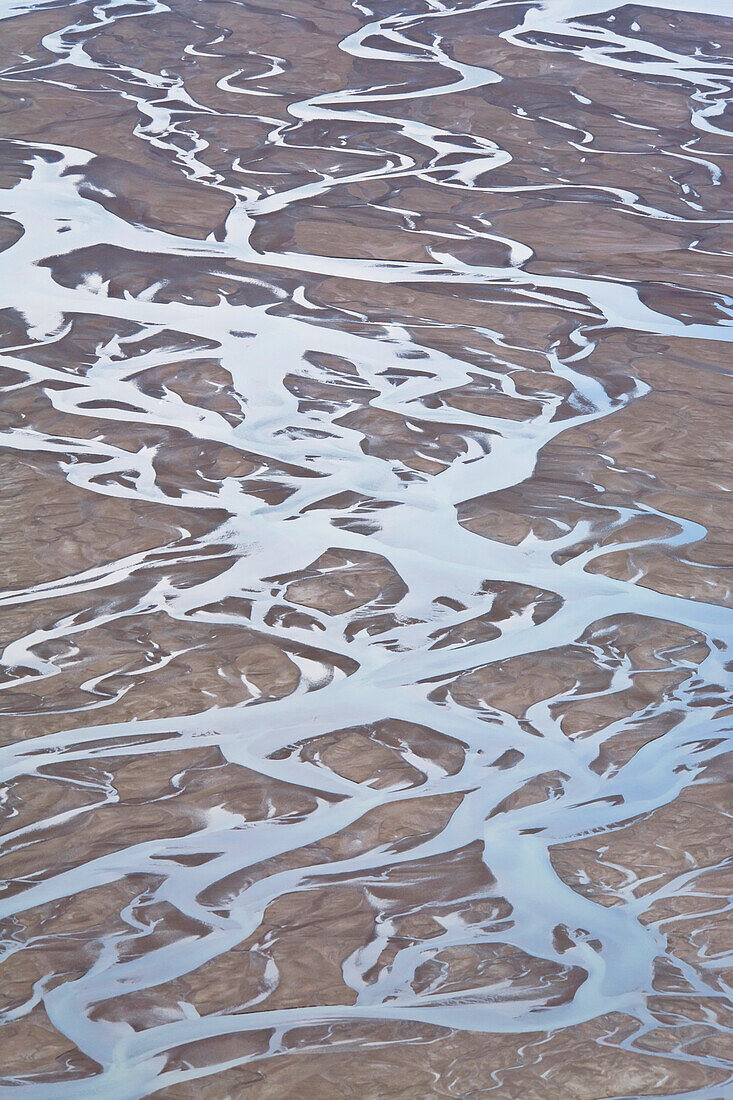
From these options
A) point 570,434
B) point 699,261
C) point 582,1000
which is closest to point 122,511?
point 570,434

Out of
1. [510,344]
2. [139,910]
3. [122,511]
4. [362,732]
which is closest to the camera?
[139,910]

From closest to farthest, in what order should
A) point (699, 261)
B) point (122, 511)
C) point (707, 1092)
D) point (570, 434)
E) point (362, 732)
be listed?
point (707, 1092), point (362, 732), point (122, 511), point (570, 434), point (699, 261)

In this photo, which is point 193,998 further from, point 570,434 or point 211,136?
point 211,136

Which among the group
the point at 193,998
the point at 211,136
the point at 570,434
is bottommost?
the point at 193,998

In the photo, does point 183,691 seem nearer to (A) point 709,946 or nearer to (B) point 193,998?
(B) point 193,998

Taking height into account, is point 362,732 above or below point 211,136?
below

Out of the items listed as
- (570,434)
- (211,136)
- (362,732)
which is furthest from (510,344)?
(211,136)

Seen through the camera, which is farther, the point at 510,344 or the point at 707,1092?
the point at 510,344
